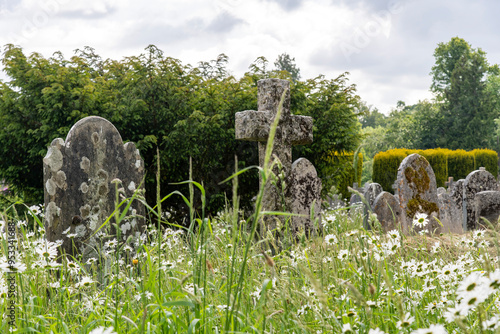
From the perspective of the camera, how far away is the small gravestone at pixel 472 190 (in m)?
8.55

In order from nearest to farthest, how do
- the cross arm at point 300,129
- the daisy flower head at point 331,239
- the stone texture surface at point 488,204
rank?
1. the daisy flower head at point 331,239
2. the cross arm at point 300,129
3. the stone texture surface at point 488,204

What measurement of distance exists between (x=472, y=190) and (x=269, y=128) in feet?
18.5

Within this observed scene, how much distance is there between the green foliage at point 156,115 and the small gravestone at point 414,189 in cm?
98

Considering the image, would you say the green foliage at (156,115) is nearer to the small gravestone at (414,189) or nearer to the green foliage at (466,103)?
the small gravestone at (414,189)

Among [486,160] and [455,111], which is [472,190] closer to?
[486,160]

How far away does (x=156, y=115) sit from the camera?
704 centimetres

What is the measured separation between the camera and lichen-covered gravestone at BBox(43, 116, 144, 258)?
446 cm

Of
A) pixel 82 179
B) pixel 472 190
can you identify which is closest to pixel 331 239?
pixel 82 179

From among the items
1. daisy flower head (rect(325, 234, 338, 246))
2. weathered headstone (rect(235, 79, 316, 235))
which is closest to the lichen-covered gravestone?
weathered headstone (rect(235, 79, 316, 235))

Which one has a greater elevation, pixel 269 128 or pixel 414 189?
pixel 269 128

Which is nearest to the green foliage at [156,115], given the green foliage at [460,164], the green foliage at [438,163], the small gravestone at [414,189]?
the small gravestone at [414,189]

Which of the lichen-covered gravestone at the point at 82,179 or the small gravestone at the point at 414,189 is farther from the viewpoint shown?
the small gravestone at the point at 414,189

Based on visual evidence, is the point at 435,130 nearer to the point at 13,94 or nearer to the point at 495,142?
the point at 495,142

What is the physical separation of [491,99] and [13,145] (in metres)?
39.1
